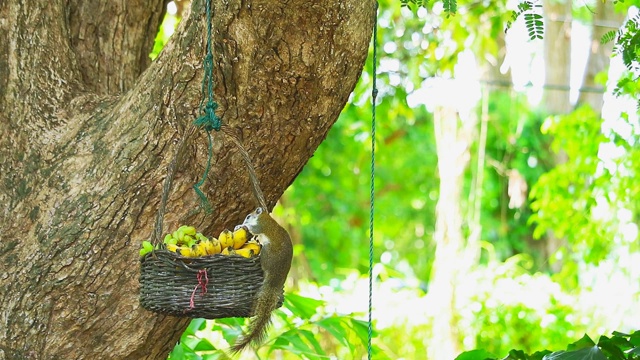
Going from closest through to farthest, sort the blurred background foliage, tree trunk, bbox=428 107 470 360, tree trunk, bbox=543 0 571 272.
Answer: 1. the blurred background foliage
2. tree trunk, bbox=428 107 470 360
3. tree trunk, bbox=543 0 571 272

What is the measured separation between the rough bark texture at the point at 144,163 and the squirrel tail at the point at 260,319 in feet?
1.13

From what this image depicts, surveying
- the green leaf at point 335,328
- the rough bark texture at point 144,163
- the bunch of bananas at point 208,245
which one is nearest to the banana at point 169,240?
the bunch of bananas at point 208,245

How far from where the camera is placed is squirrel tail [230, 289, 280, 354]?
4.47ft

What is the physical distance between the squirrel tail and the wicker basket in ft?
0.06

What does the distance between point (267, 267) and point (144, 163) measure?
1.46 feet

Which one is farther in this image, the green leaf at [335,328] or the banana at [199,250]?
the green leaf at [335,328]

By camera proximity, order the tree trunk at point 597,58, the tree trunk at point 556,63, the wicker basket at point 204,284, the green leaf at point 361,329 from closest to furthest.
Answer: the wicker basket at point 204,284
the green leaf at point 361,329
the tree trunk at point 597,58
the tree trunk at point 556,63

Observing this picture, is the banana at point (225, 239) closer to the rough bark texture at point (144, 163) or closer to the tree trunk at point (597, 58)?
the rough bark texture at point (144, 163)

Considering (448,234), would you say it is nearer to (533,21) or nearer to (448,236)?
(448,236)

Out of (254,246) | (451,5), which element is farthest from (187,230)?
(451,5)

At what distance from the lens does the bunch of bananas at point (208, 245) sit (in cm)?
136

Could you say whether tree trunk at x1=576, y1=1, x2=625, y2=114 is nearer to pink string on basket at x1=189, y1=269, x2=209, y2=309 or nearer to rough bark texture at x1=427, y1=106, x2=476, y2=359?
rough bark texture at x1=427, y1=106, x2=476, y2=359

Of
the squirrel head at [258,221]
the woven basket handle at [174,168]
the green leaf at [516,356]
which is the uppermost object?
the woven basket handle at [174,168]

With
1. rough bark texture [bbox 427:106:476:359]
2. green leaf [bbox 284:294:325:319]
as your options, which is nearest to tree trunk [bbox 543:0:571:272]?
rough bark texture [bbox 427:106:476:359]
